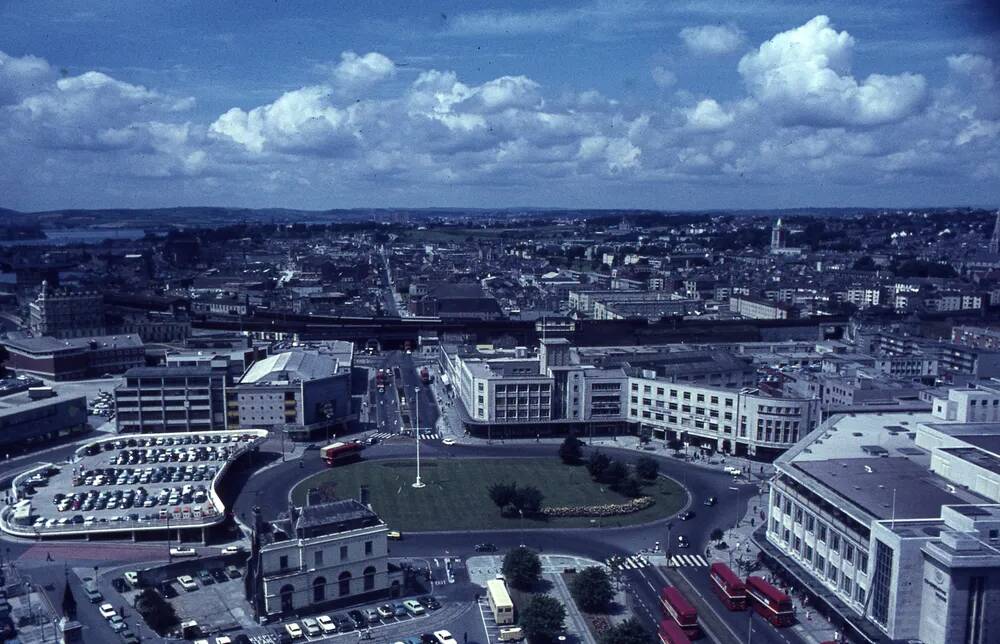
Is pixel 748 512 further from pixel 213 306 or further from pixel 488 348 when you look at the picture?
pixel 213 306

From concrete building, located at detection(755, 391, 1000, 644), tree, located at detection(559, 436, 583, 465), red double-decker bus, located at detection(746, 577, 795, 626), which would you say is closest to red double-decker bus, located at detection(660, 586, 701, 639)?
red double-decker bus, located at detection(746, 577, 795, 626)

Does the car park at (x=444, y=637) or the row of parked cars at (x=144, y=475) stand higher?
the row of parked cars at (x=144, y=475)

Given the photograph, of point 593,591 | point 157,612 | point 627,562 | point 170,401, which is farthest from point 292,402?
point 593,591

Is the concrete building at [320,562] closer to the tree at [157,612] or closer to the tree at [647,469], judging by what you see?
the tree at [157,612]

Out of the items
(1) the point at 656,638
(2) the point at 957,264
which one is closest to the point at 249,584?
(1) the point at 656,638

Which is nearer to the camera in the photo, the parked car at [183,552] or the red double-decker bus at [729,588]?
the red double-decker bus at [729,588]

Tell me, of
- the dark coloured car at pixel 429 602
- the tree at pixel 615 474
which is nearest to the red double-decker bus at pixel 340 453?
the tree at pixel 615 474

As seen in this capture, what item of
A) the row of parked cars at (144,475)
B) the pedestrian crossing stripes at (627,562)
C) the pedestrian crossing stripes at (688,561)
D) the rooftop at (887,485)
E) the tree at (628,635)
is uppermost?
the rooftop at (887,485)
